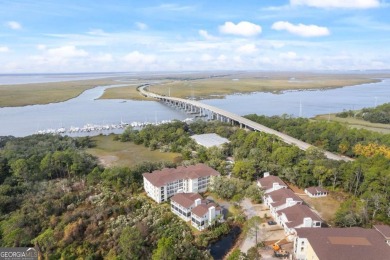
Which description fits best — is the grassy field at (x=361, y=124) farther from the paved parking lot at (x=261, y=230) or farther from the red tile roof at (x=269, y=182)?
the paved parking lot at (x=261, y=230)

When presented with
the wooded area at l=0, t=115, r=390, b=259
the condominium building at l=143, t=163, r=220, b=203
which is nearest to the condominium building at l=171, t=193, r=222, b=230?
the wooded area at l=0, t=115, r=390, b=259

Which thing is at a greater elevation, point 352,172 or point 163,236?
point 352,172

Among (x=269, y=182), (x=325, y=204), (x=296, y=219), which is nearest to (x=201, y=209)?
(x=296, y=219)

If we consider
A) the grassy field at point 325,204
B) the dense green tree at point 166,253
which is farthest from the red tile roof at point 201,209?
the grassy field at point 325,204

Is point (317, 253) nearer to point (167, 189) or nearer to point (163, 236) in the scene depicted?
point (163, 236)

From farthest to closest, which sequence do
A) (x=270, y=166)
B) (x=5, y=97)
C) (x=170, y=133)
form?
(x=5, y=97) → (x=170, y=133) → (x=270, y=166)

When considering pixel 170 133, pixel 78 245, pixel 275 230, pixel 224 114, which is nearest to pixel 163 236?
pixel 78 245

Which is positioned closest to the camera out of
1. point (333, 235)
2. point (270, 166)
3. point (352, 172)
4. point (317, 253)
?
point (317, 253)
